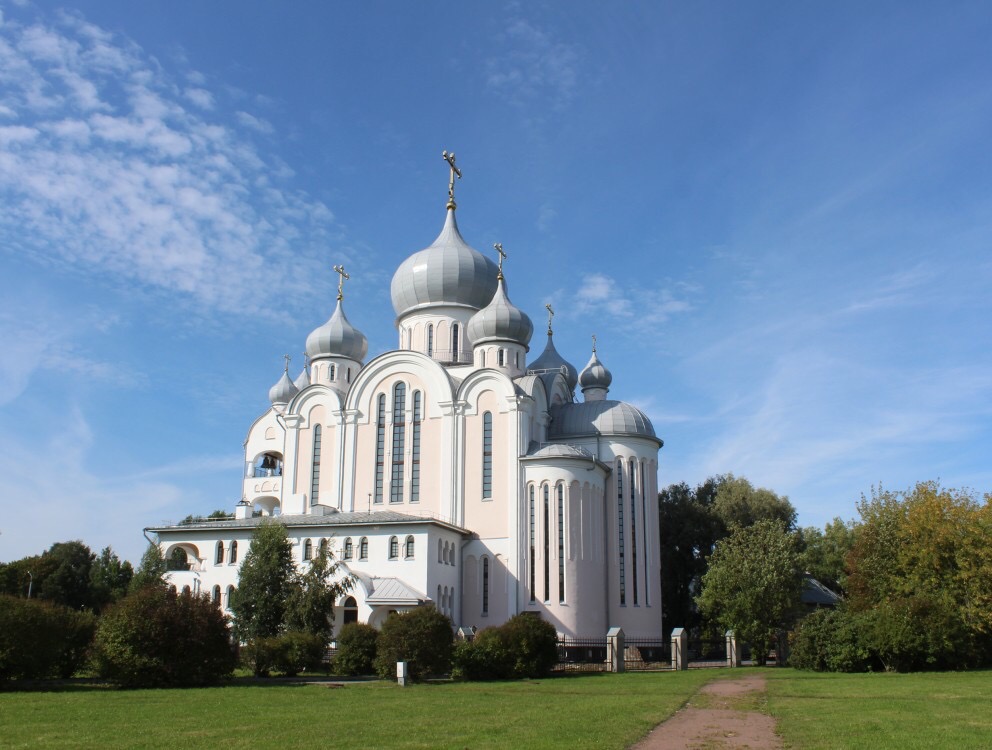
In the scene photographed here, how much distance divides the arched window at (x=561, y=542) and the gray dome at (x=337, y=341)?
562 inches

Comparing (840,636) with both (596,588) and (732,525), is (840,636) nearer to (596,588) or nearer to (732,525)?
(596,588)

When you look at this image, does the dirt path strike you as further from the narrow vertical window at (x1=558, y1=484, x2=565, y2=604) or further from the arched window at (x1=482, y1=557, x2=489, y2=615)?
the arched window at (x1=482, y1=557, x2=489, y2=615)

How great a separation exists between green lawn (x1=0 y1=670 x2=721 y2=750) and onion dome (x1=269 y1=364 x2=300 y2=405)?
1184 inches

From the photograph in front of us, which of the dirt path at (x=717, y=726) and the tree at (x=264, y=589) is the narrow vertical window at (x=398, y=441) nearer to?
the tree at (x=264, y=589)

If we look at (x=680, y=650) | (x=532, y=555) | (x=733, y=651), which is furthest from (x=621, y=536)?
(x=680, y=650)

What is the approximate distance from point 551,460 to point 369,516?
7931 mm

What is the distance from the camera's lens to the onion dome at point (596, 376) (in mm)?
47250

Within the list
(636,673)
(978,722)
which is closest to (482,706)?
(978,722)

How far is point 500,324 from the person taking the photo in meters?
42.1

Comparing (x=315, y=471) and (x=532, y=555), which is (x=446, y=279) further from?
(x=532, y=555)

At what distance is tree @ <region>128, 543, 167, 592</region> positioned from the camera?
37000mm

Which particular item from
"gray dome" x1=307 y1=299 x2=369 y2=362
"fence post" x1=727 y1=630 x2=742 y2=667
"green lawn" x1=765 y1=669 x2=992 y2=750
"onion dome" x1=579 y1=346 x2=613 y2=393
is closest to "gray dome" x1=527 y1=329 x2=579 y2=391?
"onion dome" x1=579 y1=346 x2=613 y2=393

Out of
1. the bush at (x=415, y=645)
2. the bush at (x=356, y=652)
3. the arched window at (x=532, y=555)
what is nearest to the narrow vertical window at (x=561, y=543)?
the arched window at (x=532, y=555)

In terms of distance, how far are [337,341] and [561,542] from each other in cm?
1620
